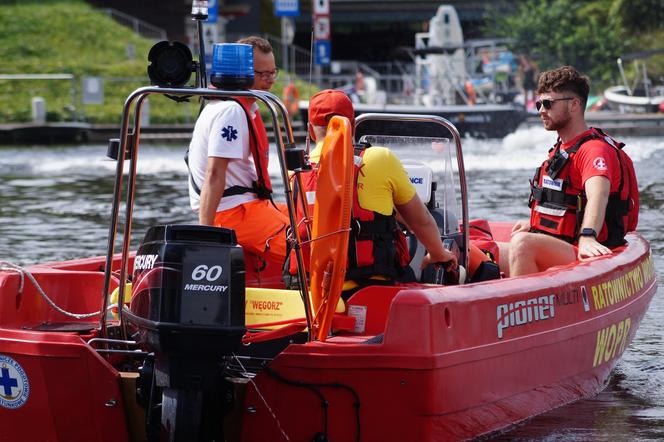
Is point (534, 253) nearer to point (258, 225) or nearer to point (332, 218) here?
point (258, 225)

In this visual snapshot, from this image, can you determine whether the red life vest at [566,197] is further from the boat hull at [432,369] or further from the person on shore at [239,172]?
the person on shore at [239,172]

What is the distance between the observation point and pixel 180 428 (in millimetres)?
5035

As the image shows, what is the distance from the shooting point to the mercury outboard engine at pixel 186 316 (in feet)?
16.4

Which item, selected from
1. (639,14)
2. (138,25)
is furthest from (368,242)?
(639,14)

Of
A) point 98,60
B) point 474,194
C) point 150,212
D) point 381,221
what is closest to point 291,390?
point 381,221

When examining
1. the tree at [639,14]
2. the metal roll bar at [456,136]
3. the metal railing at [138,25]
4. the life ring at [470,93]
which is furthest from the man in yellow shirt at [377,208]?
the tree at [639,14]

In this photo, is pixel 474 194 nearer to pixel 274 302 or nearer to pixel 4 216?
pixel 4 216

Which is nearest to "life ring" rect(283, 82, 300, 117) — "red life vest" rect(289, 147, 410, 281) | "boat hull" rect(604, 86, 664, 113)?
"boat hull" rect(604, 86, 664, 113)

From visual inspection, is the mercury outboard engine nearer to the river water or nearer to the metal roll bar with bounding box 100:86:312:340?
the metal roll bar with bounding box 100:86:312:340

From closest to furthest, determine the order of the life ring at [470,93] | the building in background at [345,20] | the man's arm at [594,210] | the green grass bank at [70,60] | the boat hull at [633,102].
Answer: the man's arm at [594,210] → the life ring at [470,93] → the green grass bank at [70,60] → the boat hull at [633,102] → the building in background at [345,20]

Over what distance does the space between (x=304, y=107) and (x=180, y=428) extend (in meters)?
24.3

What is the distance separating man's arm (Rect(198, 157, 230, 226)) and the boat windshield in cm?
127

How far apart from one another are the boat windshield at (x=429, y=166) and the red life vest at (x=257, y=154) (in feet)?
3.11

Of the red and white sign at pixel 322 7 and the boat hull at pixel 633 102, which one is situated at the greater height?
the red and white sign at pixel 322 7
